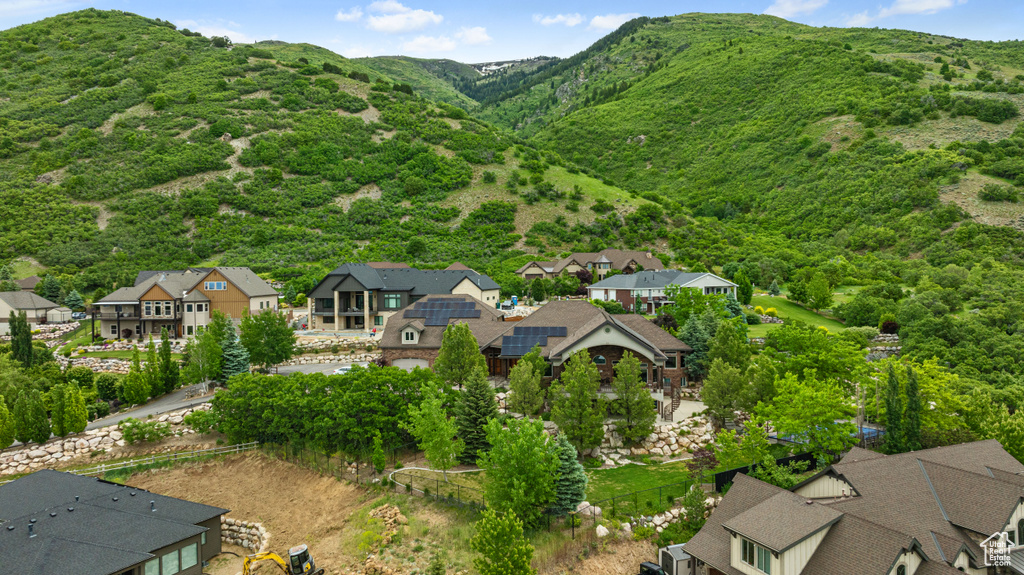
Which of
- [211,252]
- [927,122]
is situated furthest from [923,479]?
[927,122]

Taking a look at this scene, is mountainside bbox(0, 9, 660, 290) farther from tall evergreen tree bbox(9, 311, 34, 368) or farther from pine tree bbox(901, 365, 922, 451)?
pine tree bbox(901, 365, 922, 451)

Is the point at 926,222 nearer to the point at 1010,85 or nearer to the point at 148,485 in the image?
the point at 1010,85

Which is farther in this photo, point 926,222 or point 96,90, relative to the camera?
point 96,90

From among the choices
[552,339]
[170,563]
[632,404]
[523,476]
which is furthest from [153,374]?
[632,404]

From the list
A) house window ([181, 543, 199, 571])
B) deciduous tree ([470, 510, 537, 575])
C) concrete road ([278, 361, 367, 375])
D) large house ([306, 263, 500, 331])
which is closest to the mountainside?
large house ([306, 263, 500, 331])
